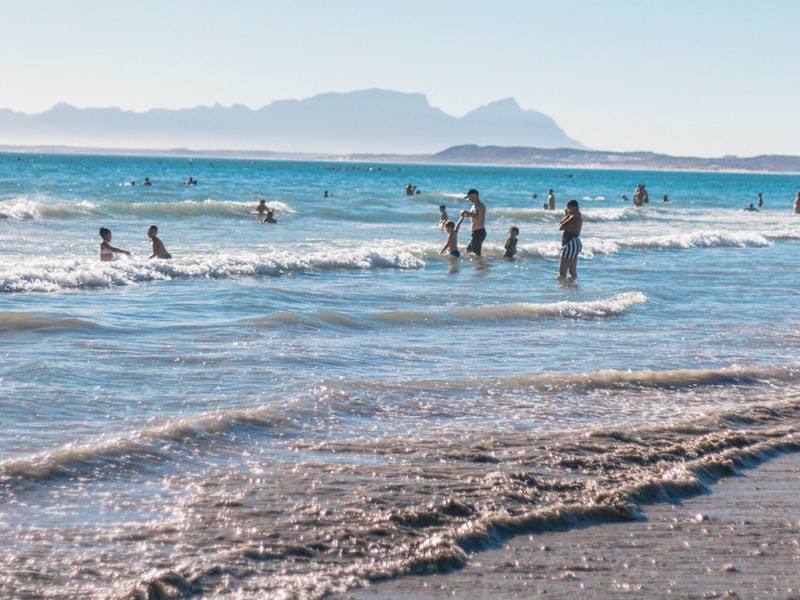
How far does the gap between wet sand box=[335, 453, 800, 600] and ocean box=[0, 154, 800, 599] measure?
137mm

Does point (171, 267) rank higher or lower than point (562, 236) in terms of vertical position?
lower

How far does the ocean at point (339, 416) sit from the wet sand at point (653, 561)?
14 centimetres

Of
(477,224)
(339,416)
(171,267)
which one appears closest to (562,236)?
(477,224)

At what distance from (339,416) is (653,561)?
9.70ft

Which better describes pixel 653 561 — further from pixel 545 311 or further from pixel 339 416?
pixel 545 311

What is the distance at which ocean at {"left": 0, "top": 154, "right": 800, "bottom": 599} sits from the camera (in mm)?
4574

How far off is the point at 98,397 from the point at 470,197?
12.7 meters

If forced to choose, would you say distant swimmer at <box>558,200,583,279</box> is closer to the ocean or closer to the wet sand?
the ocean

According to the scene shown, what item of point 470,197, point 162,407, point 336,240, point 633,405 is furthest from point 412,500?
point 336,240

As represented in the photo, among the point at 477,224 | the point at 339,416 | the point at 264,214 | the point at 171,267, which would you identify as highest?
the point at 477,224

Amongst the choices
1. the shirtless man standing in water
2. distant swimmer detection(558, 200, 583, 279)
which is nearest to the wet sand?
distant swimmer detection(558, 200, 583, 279)

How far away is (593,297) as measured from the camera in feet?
48.2

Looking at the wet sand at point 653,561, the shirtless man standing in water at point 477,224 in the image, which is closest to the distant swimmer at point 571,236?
the shirtless man standing in water at point 477,224

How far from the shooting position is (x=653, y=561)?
4527 mm
